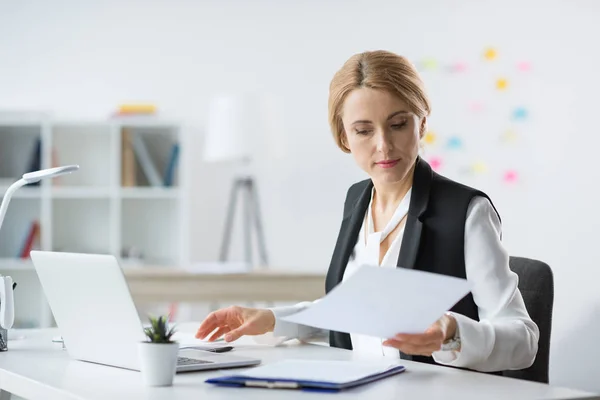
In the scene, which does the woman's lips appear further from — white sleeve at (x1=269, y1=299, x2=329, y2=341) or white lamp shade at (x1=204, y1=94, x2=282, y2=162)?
white lamp shade at (x1=204, y1=94, x2=282, y2=162)

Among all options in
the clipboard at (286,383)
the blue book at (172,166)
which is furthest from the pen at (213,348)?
the blue book at (172,166)

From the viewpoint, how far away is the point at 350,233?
203 centimetres

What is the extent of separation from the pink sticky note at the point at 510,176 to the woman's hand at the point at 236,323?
2.92 meters

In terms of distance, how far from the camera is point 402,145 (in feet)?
6.06

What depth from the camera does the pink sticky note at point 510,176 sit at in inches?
177

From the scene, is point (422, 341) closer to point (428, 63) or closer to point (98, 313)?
point (98, 313)

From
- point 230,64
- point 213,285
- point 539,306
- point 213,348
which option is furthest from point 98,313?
point 230,64

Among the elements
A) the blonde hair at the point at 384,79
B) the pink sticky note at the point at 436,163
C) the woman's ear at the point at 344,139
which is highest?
the blonde hair at the point at 384,79

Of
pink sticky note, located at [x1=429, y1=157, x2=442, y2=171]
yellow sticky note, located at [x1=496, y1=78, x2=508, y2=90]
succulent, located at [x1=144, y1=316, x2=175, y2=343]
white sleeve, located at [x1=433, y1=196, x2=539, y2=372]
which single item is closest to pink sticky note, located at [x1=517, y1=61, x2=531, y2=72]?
yellow sticky note, located at [x1=496, y1=78, x2=508, y2=90]

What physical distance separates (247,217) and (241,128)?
0.58 metres

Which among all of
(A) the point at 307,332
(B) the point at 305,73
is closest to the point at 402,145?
(A) the point at 307,332

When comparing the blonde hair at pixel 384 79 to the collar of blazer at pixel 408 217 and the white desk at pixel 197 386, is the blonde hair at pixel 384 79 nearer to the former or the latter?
the collar of blazer at pixel 408 217

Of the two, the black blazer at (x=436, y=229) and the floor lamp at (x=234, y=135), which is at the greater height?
the floor lamp at (x=234, y=135)

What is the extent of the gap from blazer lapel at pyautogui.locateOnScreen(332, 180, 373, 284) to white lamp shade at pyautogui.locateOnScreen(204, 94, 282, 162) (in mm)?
2395
